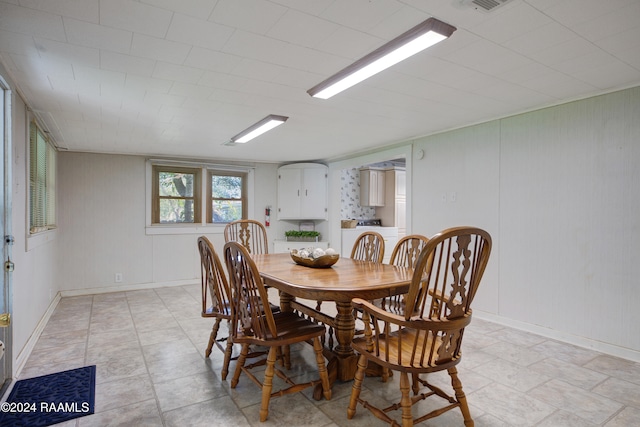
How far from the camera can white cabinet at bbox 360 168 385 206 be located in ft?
23.7

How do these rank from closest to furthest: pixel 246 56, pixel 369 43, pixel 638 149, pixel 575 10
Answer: pixel 575 10 → pixel 369 43 → pixel 246 56 → pixel 638 149

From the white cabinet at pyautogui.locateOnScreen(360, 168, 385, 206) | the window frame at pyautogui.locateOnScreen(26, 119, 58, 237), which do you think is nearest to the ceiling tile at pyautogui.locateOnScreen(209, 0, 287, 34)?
the window frame at pyautogui.locateOnScreen(26, 119, 58, 237)

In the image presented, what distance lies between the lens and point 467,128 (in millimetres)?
4031

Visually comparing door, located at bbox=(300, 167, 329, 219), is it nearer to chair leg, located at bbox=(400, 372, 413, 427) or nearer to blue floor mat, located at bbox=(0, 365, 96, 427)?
blue floor mat, located at bbox=(0, 365, 96, 427)

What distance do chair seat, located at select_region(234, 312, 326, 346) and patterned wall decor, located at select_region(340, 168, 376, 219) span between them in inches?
196

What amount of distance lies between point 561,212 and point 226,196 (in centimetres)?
511

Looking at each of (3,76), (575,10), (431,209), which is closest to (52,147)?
(3,76)

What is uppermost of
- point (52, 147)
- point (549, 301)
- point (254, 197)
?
point (52, 147)

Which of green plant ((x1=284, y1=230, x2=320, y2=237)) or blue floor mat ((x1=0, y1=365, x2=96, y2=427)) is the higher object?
green plant ((x1=284, y1=230, x2=320, y2=237))

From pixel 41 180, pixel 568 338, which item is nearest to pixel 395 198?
pixel 568 338

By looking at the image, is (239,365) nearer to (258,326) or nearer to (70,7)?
(258,326)

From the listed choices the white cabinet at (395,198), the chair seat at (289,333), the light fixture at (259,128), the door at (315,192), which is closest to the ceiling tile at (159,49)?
the light fixture at (259,128)

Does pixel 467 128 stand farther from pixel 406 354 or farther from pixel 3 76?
pixel 3 76

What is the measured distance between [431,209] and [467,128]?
1054 mm
